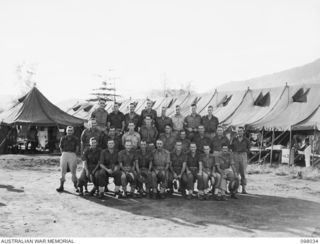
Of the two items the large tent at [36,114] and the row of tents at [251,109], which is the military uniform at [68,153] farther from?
the large tent at [36,114]

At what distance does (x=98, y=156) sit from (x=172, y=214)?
238 cm

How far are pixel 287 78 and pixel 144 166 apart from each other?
119215 millimetres

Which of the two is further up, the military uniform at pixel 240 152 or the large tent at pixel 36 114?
the large tent at pixel 36 114

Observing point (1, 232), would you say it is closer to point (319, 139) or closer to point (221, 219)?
point (221, 219)

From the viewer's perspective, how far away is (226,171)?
8797 millimetres

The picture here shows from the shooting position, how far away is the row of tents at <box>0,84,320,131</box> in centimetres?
1652

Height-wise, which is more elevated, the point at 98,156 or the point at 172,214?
the point at 98,156

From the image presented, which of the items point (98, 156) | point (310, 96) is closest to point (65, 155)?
point (98, 156)

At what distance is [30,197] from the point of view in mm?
8391

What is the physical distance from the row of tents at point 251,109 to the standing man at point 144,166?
29.1 feet

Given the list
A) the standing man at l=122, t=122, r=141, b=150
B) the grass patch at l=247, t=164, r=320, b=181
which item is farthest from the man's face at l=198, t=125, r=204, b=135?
the grass patch at l=247, t=164, r=320, b=181

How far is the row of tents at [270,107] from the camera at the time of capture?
1630 cm

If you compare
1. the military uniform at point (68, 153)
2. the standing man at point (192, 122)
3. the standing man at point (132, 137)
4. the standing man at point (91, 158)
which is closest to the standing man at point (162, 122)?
the standing man at point (192, 122)

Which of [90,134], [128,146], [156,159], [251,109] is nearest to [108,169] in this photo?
[128,146]
